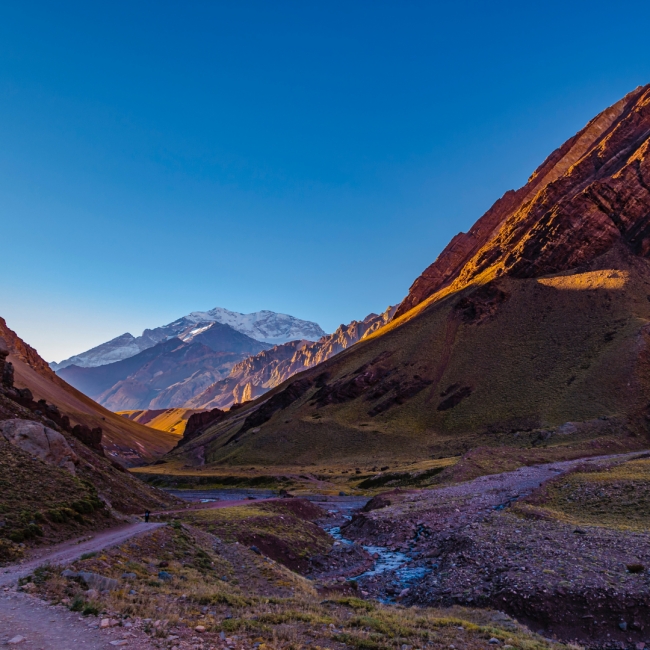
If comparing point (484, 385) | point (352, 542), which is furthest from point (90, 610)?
point (484, 385)

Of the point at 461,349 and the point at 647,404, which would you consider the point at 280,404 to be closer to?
the point at 461,349

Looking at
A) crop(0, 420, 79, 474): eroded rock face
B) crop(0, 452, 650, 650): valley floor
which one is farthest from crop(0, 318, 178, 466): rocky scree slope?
crop(0, 452, 650, 650): valley floor

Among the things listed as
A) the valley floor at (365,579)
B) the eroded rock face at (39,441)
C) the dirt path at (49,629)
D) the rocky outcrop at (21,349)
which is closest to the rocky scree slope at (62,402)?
the rocky outcrop at (21,349)

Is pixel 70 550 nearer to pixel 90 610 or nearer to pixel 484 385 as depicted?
pixel 90 610

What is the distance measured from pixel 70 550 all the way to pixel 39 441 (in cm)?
1380

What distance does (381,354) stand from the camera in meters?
146

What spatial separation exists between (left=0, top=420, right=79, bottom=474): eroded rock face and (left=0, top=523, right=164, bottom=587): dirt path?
777 centimetres

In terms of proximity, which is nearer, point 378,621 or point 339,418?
point 378,621

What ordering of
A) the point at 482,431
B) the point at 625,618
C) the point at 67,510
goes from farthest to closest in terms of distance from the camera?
the point at 482,431 → the point at 67,510 → the point at 625,618

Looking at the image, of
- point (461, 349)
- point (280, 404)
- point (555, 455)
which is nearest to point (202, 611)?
point (555, 455)

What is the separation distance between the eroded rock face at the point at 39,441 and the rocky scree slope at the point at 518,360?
214ft

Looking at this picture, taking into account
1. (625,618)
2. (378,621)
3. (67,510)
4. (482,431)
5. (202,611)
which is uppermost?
(67,510)

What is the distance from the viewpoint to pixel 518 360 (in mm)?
113688

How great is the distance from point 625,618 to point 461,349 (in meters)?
113
